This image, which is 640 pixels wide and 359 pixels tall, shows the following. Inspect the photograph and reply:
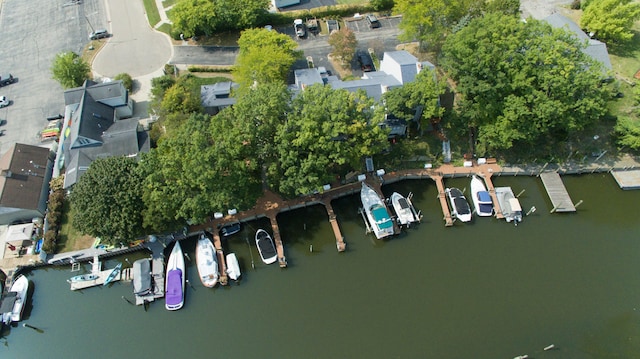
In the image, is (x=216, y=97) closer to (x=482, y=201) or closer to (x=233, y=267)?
(x=233, y=267)

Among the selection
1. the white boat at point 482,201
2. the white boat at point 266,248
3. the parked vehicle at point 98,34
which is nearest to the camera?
the white boat at point 266,248

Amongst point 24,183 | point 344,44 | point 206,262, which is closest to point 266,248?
point 206,262

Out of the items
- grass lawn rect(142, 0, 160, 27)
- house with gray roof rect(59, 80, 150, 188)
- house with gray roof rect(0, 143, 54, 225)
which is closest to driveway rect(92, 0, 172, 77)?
grass lawn rect(142, 0, 160, 27)

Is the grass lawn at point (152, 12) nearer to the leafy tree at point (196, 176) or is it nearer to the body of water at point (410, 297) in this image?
the leafy tree at point (196, 176)

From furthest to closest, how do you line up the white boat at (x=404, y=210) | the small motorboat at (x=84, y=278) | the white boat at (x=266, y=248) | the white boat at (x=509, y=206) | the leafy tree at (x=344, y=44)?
the leafy tree at (x=344, y=44) < the white boat at (x=404, y=210) < the white boat at (x=509, y=206) < the white boat at (x=266, y=248) < the small motorboat at (x=84, y=278)

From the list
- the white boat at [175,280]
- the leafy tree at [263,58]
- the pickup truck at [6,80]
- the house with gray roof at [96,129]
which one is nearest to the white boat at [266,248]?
the white boat at [175,280]

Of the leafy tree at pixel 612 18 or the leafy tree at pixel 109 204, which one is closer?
the leafy tree at pixel 109 204

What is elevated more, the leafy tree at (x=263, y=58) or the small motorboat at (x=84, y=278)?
the leafy tree at (x=263, y=58)
